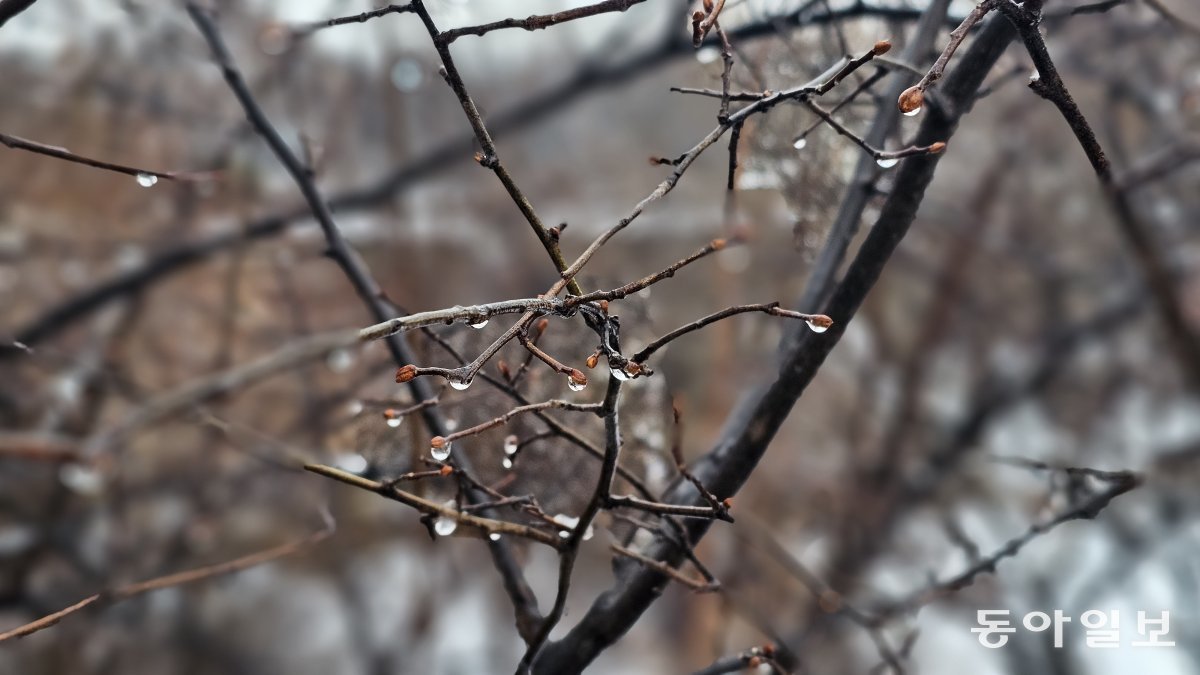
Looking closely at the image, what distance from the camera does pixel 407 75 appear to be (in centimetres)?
97

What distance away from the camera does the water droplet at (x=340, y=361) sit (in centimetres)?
41

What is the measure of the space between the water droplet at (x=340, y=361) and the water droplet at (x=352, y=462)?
5 cm

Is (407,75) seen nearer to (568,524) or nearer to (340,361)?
(340,361)

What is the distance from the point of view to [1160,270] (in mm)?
795

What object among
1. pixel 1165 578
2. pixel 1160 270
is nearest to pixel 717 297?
pixel 1160 270

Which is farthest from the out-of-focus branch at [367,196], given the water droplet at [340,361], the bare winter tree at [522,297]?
the water droplet at [340,361]

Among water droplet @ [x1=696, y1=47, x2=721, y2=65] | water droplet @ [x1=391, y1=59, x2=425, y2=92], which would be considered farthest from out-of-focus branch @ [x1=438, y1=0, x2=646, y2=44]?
water droplet @ [x1=391, y1=59, x2=425, y2=92]

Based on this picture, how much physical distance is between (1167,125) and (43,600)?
1.26 m

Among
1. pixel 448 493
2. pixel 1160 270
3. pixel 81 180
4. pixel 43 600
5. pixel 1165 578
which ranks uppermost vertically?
pixel 81 180

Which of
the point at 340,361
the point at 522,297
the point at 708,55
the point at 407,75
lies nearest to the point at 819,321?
the point at 708,55

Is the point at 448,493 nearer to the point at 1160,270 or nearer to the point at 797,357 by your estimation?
the point at 797,357

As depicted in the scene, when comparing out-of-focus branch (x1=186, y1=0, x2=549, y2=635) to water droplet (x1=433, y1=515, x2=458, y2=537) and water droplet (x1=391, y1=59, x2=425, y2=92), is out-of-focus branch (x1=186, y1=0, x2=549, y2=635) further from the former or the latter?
water droplet (x1=391, y1=59, x2=425, y2=92)

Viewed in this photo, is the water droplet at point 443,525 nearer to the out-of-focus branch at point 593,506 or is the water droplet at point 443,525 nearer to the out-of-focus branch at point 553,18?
the out-of-focus branch at point 593,506

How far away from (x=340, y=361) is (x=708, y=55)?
257 millimetres
